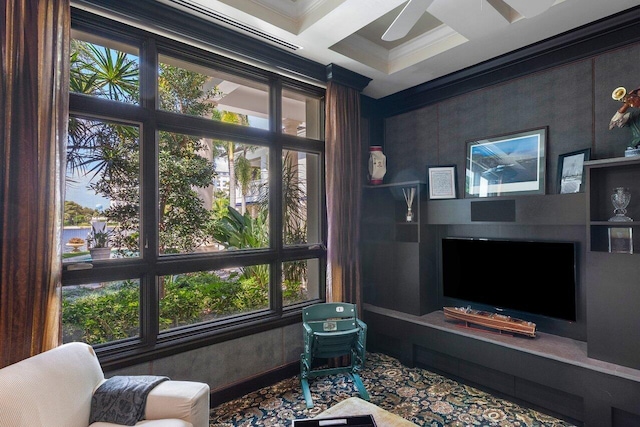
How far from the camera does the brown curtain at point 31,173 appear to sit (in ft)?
5.64

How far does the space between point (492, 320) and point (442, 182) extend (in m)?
1.37

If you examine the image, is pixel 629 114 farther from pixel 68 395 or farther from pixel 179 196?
pixel 68 395

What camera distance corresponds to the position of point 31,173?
5.85ft

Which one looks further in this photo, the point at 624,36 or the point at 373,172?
the point at 373,172

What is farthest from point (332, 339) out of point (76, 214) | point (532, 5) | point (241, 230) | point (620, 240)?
point (532, 5)

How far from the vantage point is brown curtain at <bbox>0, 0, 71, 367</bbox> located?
5.64 feet

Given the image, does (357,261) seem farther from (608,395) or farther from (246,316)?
(608,395)

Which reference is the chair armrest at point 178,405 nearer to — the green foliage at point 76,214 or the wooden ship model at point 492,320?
the green foliage at point 76,214

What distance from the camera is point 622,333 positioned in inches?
85.7

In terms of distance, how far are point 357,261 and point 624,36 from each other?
277cm

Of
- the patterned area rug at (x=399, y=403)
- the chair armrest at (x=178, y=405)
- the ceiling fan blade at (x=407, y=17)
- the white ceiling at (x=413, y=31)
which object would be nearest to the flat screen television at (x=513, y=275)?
the patterned area rug at (x=399, y=403)

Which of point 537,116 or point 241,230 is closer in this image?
point 537,116

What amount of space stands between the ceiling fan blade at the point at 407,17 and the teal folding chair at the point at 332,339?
214cm

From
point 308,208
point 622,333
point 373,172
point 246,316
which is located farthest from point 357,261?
point 622,333
